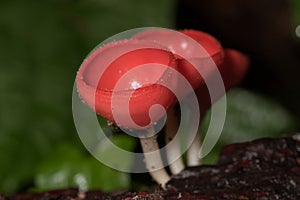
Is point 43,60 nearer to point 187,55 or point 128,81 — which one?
point 187,55

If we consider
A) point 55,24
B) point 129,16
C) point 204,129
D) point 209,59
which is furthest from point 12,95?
point 209,59

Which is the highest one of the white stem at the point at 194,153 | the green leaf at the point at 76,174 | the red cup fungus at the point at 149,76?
the red cup fungus at the point at 149,76

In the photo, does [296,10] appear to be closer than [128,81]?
No

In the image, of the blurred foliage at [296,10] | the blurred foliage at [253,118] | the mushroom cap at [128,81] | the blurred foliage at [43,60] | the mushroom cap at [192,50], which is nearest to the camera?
the mushroom cap at [128,81]

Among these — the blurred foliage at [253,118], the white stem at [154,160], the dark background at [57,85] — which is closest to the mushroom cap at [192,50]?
the white stem at [154,160]

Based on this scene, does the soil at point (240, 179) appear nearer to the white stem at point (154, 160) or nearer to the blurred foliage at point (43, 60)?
the white stem at point (154, 160)

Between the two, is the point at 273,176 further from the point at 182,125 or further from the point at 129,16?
the point at 129,16

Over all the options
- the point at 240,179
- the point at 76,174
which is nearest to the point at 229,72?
the point at 240,179
